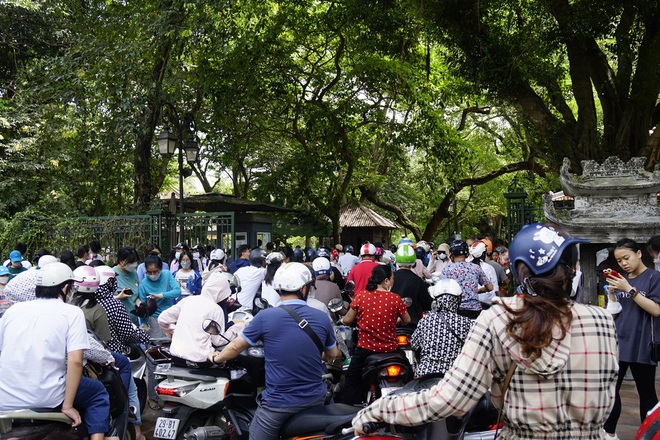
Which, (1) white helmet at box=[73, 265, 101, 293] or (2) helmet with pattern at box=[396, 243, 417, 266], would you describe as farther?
(2) helmet with pattern at box=[396, 243, 417, 266]

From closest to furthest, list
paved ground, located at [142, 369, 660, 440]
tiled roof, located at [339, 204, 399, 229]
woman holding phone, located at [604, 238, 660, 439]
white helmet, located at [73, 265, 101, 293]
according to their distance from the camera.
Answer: woman holding phone, located at [604, 238, 660, 439], white helmet, located at [73, 265, 101, 293], paved ground, located at [142, 369, 660, 440], tiled roof, located at [339, 204, 399, 229]

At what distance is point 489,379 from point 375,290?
13.6 feet

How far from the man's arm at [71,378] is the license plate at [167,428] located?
1269 mm

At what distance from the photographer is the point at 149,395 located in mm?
7660

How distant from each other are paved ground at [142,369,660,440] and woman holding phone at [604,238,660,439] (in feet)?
3.30

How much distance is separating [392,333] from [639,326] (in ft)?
7.13

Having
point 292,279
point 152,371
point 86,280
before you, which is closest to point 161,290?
point 152,371

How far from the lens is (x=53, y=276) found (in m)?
4.33

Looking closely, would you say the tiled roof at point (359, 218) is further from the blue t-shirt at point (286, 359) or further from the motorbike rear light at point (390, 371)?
the blue t-shirt at point (286, 359)

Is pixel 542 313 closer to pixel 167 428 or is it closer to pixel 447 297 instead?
pixel 447 297

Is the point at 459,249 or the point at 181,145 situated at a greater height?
the point at 181,145

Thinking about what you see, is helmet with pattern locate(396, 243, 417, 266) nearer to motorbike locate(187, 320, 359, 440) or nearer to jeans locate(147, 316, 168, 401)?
motorbike locate(187, 320, 359, 440)

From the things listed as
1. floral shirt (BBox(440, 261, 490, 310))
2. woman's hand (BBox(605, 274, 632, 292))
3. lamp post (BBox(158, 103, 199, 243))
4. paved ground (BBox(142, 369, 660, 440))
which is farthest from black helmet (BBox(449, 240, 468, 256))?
lamp post (BBox(158, 103, 199, 243))

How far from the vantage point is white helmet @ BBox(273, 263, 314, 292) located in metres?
4.54
